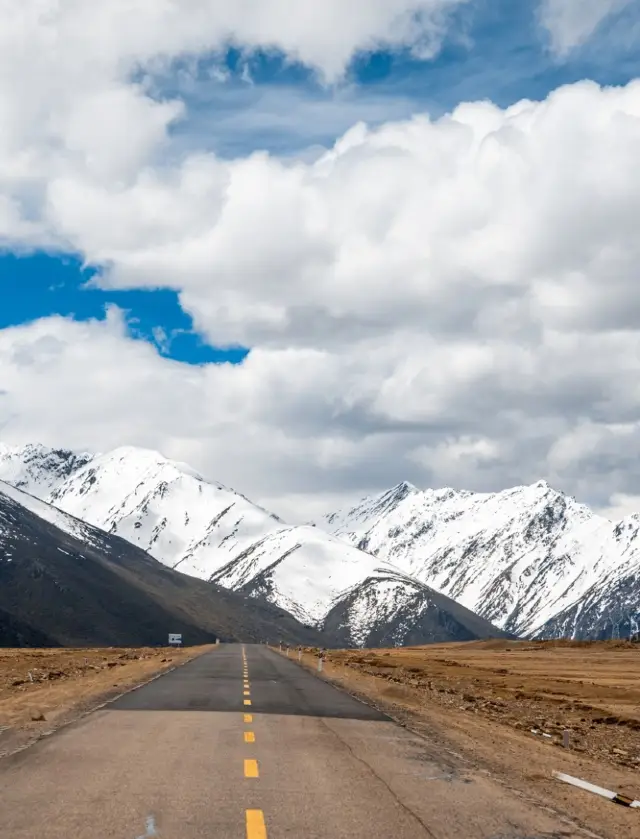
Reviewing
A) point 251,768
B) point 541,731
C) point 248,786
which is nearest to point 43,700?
point 541,731

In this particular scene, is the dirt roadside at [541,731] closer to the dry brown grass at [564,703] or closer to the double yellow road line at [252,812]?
the dry brown grass at [564,703]

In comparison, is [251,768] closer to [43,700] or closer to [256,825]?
[256,825]

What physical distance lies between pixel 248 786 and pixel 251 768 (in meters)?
1.72

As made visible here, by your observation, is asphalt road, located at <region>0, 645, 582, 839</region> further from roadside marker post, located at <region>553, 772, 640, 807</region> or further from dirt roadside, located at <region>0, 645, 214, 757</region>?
roadside marker post, located at <region>553, 772, 640, 807</region>

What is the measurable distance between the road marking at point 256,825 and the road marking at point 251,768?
286 cm

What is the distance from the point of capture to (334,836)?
10.9 m

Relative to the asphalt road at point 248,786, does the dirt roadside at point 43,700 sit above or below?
below

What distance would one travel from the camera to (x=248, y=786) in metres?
13.8

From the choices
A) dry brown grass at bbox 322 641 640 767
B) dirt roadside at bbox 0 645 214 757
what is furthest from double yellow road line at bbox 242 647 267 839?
dry brown grass at bbox 322 641 640 767

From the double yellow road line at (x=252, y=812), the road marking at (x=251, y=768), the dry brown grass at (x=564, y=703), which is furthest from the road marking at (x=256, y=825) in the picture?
the dry brown grass at (x=564, y=703)

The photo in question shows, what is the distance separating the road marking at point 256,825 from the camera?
10.7 meters

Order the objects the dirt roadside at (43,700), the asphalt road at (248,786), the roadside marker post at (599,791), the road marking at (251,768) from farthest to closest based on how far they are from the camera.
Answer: the dirt roadside at (43,700)
the road marking at (251,768)
the roadside marker post at (599,791)
the asphalt road at (248,786)

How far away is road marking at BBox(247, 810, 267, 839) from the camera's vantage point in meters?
10.7

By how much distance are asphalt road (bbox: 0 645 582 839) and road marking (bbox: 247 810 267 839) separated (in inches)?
0.6
